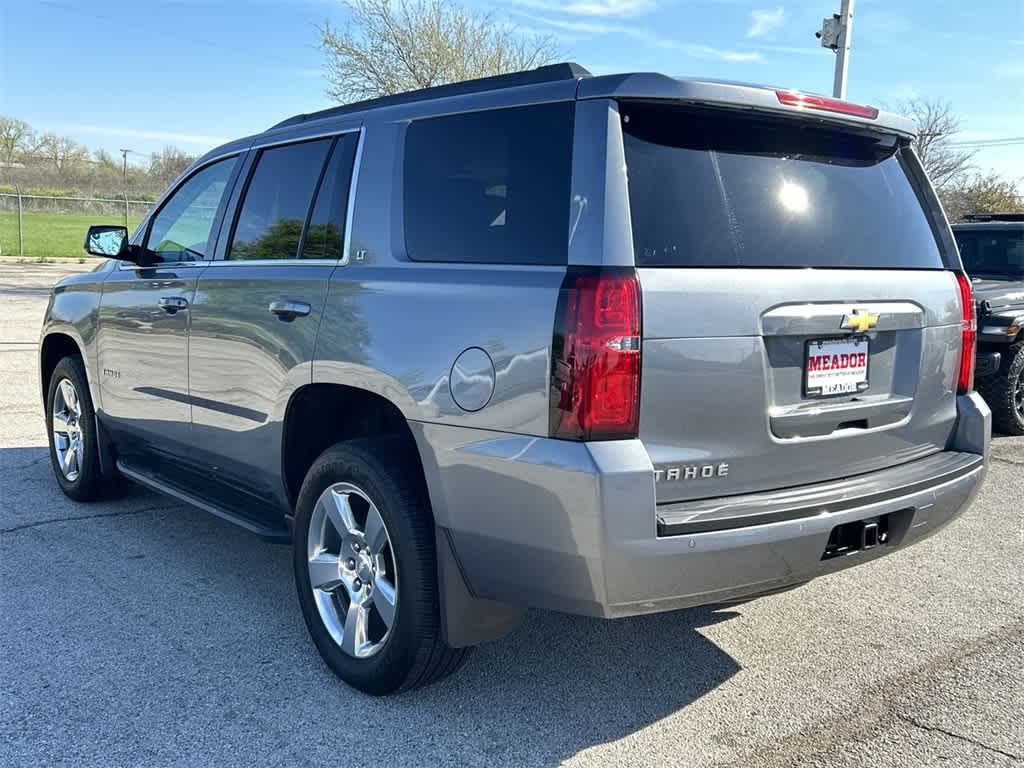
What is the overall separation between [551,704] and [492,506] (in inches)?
34.9

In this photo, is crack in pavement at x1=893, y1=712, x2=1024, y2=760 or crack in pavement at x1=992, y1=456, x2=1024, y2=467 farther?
crack in pavement at x1=992, y1=456, x2=1024, y2=467

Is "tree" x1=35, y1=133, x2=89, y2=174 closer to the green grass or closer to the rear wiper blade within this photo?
the green grass

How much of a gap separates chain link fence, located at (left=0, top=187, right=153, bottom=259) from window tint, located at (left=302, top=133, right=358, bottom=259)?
24.8 meters

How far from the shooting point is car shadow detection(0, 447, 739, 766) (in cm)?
295

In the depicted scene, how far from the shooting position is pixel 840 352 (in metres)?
2.99

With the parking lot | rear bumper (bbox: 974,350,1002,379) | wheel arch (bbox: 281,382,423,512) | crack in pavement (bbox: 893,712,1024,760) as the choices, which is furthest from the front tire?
rear bumper (bbox: 974,350,1002,379)

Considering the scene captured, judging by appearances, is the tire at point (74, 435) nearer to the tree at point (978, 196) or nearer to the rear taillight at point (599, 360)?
the rear taillight at point (599, 360)

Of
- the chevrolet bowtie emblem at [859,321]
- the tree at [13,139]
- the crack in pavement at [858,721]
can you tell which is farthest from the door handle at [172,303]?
the tree at [13,139]

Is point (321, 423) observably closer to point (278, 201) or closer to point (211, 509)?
point (211, 509)

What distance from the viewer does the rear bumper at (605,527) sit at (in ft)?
8.38

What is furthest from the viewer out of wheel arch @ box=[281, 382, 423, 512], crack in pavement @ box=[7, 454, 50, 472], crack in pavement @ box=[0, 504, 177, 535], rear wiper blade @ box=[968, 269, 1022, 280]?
rear wiper blade @ box=[968, 269, 1022, 280]

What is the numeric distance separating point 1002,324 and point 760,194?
217 inches

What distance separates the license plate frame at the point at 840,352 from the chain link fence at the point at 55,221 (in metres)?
26.3

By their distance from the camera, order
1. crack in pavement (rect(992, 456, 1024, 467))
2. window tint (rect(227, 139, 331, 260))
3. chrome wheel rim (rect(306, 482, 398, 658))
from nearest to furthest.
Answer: chrome wheel rim (rect(306, 482, 398, 658))
window tint (rect(227, 139, 331, 260))
crack in pavement (rect(992, 456, 1024, 467))
